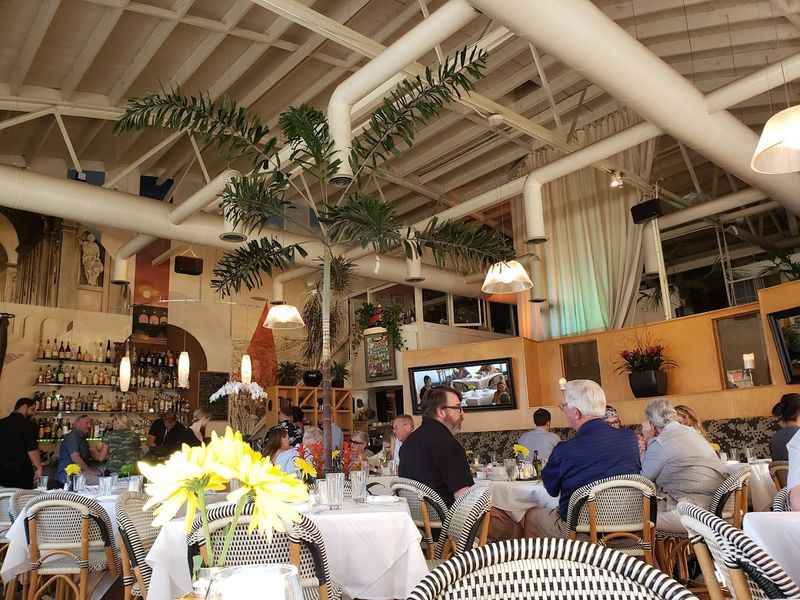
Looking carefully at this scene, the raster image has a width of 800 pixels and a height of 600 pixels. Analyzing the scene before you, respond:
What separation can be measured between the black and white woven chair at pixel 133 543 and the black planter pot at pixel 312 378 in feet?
29.5

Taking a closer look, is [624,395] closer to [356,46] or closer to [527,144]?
[527,144]

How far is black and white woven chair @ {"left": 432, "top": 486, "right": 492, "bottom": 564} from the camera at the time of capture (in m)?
2.89

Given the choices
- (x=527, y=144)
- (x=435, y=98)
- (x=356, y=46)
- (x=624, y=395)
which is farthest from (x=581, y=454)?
(x=527, y=144)

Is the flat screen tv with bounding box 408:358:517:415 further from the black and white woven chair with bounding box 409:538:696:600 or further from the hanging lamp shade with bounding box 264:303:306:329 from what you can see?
the black and white woven chair with bounding box 409:538:696:600

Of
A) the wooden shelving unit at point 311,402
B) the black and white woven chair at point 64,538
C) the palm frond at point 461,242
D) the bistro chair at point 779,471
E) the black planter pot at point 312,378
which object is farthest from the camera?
the black planter pot at point 312,378

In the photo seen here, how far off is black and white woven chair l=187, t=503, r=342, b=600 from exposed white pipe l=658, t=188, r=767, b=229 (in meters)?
8.44

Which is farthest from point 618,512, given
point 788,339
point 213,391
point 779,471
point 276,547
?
point 213,391

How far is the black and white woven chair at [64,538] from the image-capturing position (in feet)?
11.4

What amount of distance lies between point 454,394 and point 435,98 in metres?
2.49

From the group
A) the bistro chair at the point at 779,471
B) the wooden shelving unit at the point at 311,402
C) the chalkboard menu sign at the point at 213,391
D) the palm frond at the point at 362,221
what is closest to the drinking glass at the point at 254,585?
the palm frond at the point at 362,221

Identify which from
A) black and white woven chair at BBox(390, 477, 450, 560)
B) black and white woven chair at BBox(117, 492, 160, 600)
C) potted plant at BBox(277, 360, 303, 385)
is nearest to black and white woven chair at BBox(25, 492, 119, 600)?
black and white woven chair at BBox(117, 492, 160, 600)

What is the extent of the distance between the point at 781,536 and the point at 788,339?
6.02 meters

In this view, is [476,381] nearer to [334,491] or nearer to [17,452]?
[17,452]

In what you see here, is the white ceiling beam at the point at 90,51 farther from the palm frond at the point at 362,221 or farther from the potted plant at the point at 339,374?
Result: the potted plant at the point at 339,374
